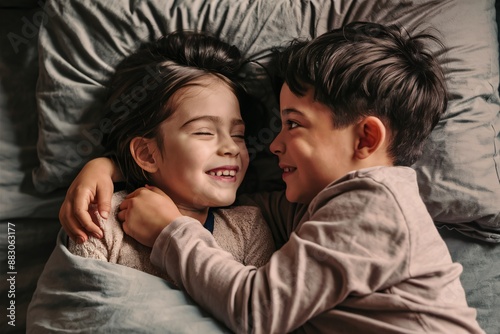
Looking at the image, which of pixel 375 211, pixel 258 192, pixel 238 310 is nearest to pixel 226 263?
pixel 238 310

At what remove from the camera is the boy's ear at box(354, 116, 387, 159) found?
110 cm

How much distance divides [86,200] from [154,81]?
285 mm

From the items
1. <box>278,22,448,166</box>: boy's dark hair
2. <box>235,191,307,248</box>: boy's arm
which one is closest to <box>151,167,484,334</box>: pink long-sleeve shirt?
Result: <box>278,22,448,166</box>: boy's dark hair

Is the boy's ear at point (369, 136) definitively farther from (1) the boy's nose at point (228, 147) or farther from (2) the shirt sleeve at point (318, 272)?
(1) the boy's nose at point (228, 147)

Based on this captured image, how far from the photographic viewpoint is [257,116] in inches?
52.9

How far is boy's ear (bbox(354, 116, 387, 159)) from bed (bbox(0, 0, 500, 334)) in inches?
8.3

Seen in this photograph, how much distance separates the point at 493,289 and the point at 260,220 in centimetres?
53

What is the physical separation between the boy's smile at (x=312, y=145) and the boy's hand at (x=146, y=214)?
0.25 m

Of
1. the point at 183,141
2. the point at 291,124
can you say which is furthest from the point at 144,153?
the point at 291,124

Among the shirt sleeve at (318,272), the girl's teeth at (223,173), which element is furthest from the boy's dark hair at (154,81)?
the shirt sleeve at (318,272)

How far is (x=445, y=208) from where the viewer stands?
125cm

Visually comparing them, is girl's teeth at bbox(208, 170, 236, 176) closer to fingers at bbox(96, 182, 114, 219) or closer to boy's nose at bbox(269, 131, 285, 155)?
boy's nose at bbox(269, 131, 285, 155)

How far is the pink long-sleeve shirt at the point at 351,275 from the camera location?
97 cm

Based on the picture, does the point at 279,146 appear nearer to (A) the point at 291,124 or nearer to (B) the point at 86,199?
(A) the point at 291,124
